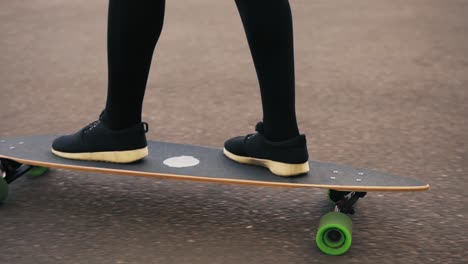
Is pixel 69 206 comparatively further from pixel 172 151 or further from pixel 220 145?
pixel 220 145

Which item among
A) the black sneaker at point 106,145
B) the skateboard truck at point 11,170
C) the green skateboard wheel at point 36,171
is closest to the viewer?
the black sneaker at point 106,145

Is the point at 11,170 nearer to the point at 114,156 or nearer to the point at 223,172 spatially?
the point at 114,156

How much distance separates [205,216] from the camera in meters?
2.93

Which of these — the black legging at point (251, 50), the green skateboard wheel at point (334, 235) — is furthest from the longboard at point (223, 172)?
the black legging at point (251, 50)

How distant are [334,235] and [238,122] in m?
1.58

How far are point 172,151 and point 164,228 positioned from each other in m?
0.38

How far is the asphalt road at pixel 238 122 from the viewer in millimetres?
2717

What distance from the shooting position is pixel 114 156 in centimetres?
297

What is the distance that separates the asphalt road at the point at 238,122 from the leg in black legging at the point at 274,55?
14.0 inches

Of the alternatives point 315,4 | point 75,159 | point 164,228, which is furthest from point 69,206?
point 315,4

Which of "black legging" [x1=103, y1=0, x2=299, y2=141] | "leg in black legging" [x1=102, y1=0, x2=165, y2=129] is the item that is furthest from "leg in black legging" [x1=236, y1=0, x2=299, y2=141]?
"leg in black legging" [x1=102, y1=0, x2=165, y2=129]

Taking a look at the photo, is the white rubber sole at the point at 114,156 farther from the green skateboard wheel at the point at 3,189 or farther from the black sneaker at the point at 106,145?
the green skateboard wheel at the point at 3,189

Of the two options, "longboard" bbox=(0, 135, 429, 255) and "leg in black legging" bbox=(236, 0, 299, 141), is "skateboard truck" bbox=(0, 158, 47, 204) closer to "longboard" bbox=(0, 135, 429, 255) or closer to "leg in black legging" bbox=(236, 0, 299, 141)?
"longboard" bbox=(0, 135, 429, 255)

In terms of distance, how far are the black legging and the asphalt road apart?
0.35 m
